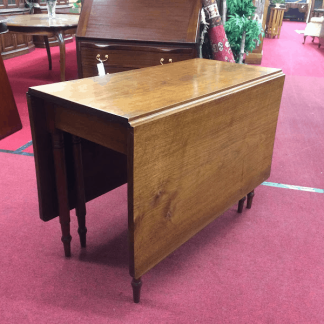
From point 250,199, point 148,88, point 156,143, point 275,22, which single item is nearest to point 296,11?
point 275,22

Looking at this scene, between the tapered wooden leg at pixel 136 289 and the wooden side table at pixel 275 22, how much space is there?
8.63m

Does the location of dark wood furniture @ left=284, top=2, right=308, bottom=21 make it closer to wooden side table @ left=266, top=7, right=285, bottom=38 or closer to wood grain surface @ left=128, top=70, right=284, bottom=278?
wooden side table @ left=266, top=7, right=285, bottom=38

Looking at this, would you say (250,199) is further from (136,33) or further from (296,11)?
(296,11)

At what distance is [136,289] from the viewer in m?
1.21

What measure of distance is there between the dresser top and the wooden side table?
7.11 metres

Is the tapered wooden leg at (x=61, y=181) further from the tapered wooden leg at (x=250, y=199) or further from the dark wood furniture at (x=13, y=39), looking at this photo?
the dark wood furniture at (x=13, y=39)

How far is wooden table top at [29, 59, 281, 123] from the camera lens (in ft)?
3.34

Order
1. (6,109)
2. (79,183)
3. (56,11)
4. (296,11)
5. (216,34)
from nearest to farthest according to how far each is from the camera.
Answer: (79,183)
(216,34)
(6,109)
(56,11)
(296,11)

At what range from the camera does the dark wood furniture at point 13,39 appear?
541cm

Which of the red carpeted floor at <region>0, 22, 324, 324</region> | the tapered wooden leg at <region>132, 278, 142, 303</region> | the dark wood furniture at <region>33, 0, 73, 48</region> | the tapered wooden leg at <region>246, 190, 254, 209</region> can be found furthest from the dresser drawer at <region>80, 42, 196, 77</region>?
the dark wood furniture at <region>33, 0, 73, 48</region>

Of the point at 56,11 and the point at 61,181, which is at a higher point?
the point at 56,11

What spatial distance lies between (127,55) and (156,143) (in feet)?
5.01

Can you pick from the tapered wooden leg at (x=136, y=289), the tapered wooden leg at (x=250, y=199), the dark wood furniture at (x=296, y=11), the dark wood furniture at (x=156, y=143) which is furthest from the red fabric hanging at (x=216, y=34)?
the dark wood furniture at (x=296, y=11)

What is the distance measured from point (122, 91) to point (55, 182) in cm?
42
